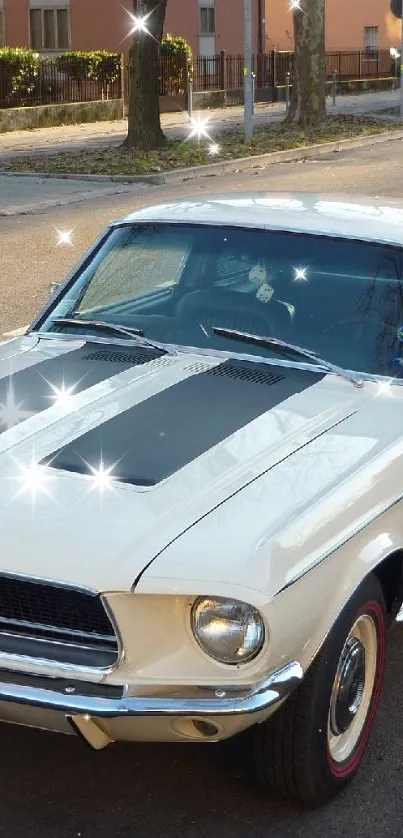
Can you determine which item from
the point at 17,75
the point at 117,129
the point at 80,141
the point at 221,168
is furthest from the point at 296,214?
the point at 17,75

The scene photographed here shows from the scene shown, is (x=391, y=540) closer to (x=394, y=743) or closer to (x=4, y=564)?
(x=394, y=743)

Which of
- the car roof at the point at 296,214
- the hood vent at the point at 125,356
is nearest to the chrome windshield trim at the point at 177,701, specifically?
the hood vent at the point at 125,356

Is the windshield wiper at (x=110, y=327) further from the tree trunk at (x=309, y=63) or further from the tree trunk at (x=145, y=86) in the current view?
the tree trunk at (x=309, y=63)

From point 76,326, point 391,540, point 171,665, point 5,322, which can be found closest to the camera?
point 171,665

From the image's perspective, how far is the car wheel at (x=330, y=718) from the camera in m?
3.28

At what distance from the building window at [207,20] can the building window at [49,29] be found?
510 centimetres

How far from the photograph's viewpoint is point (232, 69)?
3881cm

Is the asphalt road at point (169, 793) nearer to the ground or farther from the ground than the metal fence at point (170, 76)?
nearer to the ground

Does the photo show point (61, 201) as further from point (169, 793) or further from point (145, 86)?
point (169, 793)

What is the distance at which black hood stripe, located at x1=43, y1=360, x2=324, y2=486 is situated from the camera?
356 centimetres

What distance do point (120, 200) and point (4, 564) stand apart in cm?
1420

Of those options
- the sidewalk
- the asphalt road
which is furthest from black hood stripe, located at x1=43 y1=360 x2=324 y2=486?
the sidewalk

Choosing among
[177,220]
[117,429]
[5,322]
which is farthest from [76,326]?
[5,322]

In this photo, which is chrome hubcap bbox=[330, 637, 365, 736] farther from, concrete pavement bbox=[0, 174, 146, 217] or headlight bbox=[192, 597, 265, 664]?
concrete pavement bbox=[0, 174, 146, 217]
